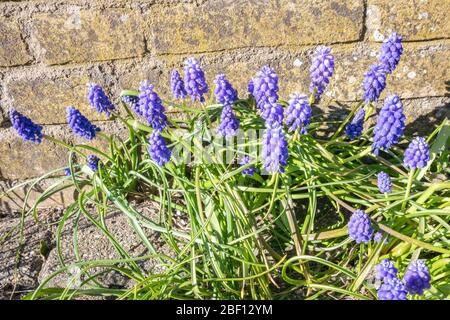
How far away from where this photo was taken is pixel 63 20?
1876 mm

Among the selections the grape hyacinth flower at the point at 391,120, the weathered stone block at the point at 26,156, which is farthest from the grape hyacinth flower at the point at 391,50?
the weathered stone block at the point at 26,156

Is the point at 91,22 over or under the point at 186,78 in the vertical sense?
over

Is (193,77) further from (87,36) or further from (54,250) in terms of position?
(54,250)

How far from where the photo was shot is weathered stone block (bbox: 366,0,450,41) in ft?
5.95

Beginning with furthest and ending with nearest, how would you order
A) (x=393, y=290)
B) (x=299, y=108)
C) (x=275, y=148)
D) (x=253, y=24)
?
(x=253, y=24) < (x=299, y=108) < (x=275, y=148) < (x=393, y=290)

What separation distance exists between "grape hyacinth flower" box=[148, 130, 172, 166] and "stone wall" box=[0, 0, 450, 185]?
438 mm

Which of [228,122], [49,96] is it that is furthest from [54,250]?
[228,122]

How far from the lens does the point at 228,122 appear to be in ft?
5.43

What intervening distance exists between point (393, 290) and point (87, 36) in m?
1.44

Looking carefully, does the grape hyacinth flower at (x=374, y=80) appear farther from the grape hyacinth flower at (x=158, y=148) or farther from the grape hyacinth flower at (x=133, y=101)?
the grape hyacinth flower at (x=133, y=101)

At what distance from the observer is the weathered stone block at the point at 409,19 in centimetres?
181
